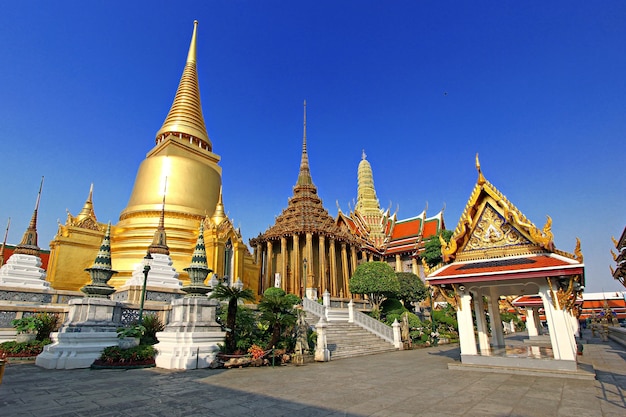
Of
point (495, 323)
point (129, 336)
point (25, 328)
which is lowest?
point (129, 336)

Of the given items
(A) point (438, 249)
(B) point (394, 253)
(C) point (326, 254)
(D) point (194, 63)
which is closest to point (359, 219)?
(B) point (394, 253)

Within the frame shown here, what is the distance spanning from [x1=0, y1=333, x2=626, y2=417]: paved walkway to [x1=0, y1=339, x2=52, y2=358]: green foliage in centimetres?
186

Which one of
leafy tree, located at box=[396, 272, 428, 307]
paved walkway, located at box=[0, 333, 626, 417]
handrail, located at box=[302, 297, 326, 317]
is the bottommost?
paved walkway, located at box=[0, 333, 626, 417]

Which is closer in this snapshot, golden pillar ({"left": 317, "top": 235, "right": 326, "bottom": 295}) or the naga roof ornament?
the naga roof ornament

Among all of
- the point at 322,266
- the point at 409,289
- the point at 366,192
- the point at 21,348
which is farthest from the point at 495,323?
the point at 366,192

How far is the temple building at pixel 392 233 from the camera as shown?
41.1 meters

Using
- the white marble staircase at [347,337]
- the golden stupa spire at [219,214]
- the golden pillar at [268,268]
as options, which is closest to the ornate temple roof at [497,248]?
the white marble staircase at [347,337]

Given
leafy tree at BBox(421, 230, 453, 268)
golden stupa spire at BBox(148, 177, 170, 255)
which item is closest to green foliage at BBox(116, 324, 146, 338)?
golden stupa spire at BBox(148, 177, 170, 255)

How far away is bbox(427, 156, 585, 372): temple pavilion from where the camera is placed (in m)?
8.54

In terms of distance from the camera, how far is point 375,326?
19.1m

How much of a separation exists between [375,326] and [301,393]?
13336mm

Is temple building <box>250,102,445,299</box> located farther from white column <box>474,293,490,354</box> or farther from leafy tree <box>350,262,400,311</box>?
white column <box>474,293,490,354</box>

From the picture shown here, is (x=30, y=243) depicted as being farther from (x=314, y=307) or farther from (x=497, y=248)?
(x=497, y=248)

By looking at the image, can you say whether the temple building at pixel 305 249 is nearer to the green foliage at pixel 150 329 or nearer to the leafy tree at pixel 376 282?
the leafy tree at pixel 376 282
